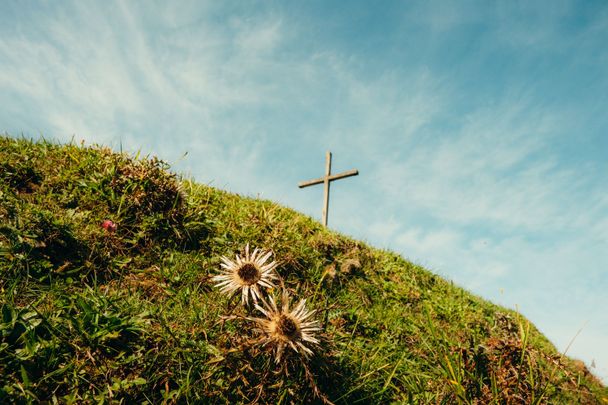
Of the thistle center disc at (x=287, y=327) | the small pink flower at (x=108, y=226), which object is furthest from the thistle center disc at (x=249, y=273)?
the small pink flower at (x=108, y=226)

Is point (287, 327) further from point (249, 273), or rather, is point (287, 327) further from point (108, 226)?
point (108, 226)

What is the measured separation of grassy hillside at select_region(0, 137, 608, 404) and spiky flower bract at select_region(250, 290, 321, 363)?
0.31ft

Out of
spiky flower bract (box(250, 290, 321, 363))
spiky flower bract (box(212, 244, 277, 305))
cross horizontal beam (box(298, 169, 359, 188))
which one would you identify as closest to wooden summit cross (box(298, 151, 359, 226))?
cross horizontal beam (box(298, 169, 359, 188))

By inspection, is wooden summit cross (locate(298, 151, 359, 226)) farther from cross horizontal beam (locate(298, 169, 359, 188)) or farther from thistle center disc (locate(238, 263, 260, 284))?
thistle center disc (locate(238, 263, 260, 284))

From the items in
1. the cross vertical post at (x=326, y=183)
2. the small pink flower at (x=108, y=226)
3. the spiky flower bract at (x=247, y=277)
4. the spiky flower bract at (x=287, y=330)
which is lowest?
the spiky flower bract at (x=287, y=330)

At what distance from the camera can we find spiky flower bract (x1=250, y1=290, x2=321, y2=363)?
233 centimetres

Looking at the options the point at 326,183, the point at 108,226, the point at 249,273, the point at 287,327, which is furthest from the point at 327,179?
the point at 287,327

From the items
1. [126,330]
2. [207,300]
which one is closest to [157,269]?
[207,300]

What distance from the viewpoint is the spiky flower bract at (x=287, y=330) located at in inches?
91.8

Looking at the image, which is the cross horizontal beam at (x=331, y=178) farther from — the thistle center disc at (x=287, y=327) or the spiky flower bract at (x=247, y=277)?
the thistle center disc at (x=287, y=327)

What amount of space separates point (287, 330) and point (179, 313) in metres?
1.35

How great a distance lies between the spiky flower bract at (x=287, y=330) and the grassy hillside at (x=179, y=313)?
95 mm

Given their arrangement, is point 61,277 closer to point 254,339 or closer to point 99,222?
point 99,222

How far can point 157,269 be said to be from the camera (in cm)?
387
